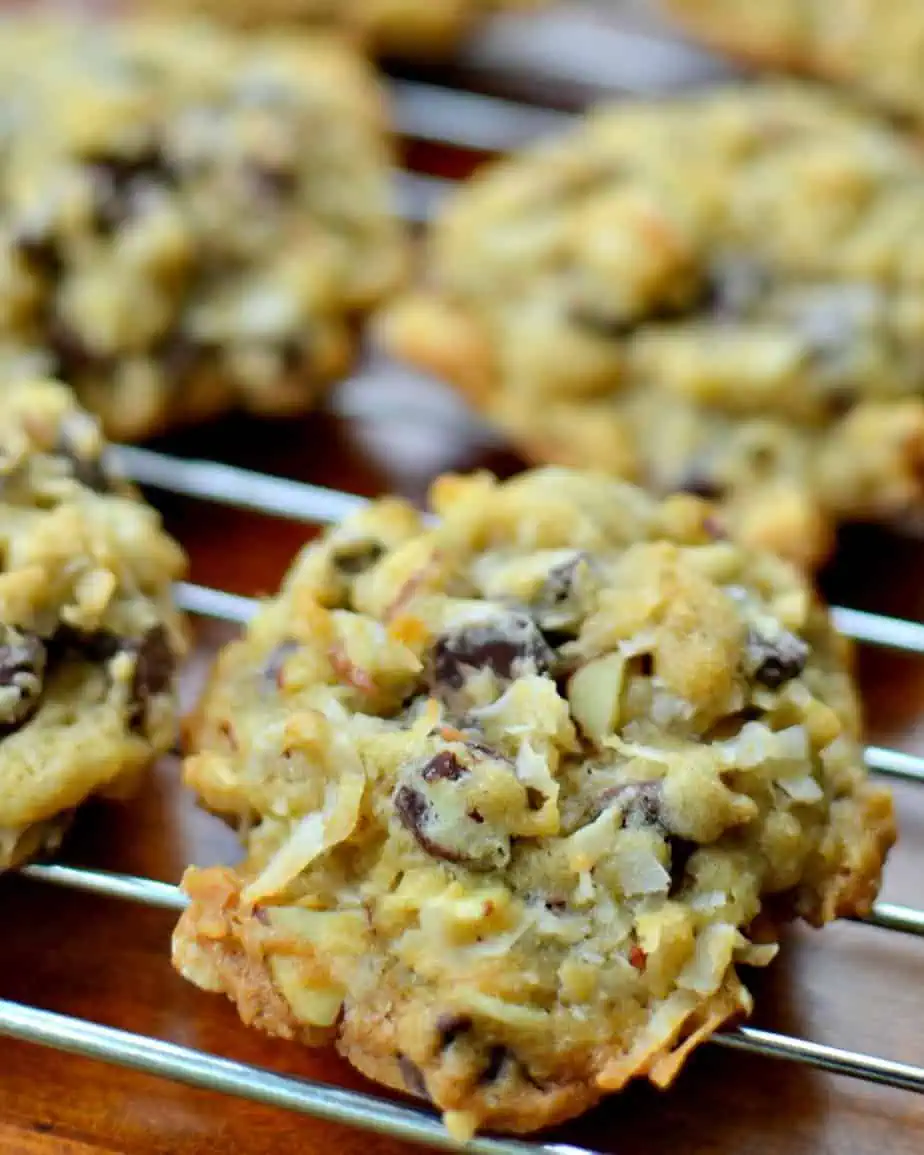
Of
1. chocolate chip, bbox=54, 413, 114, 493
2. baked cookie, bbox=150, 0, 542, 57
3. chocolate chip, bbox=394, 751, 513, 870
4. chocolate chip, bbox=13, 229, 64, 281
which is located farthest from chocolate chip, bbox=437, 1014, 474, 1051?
baked cookie, bbox=150, 0, 542, 57

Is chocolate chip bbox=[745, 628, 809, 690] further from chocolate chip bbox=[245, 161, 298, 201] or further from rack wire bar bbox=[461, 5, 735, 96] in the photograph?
rack wire bar bbox=[461, 5, 735, 96]

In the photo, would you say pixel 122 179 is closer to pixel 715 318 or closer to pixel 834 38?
pixel 715 318

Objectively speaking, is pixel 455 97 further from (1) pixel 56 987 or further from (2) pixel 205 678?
(1) pixel 56 987

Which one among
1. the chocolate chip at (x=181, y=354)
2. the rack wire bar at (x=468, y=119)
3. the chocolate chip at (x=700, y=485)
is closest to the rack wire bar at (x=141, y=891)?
the chocolate chip at (x=700, y=485)

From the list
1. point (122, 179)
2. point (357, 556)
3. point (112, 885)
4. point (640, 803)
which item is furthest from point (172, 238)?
point (640, 803)

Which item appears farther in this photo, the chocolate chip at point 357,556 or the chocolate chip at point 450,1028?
the chocolate chip at point 357,556

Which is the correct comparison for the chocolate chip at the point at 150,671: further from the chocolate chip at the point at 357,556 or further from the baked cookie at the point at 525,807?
the chocolate chip at the point at 357,556
